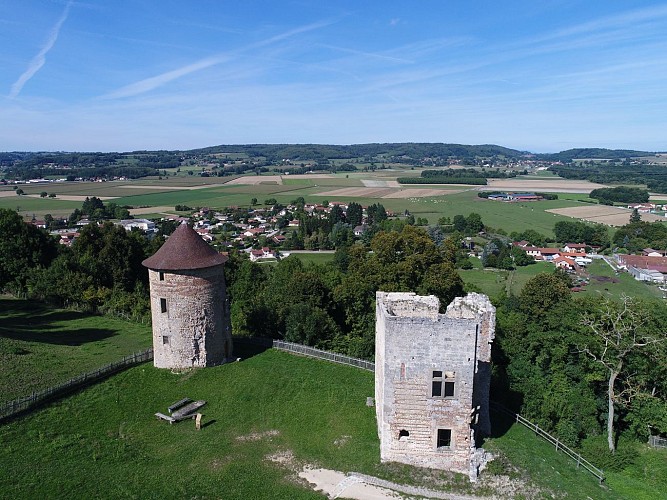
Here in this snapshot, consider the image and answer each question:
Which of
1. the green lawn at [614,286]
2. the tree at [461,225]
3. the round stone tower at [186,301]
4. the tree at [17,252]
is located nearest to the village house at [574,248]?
the green lawn at [614,286]

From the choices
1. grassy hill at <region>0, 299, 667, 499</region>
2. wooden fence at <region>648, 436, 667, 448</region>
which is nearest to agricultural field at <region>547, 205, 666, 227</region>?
wooden fence at <region>648, 436, 667, 448</region>

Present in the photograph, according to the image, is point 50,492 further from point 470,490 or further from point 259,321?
point 259,321

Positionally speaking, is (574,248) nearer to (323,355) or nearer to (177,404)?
(323,355)

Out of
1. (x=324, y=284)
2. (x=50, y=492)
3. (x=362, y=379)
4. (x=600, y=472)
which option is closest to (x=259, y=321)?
(x=324, y=284)

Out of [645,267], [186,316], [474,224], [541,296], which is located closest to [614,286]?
[645,267]

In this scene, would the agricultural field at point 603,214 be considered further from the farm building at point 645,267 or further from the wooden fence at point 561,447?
the wooden fence at point 561,447
